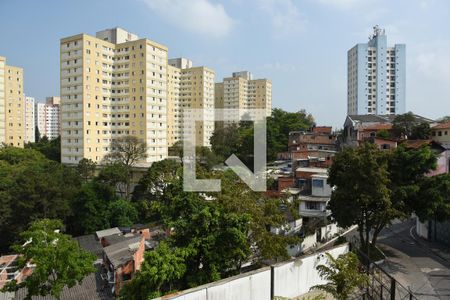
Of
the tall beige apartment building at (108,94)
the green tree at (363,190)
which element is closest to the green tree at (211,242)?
the green tree at (363,190)

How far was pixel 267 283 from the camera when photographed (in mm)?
7359

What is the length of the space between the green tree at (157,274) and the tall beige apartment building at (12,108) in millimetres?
52476

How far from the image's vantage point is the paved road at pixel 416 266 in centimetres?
1113

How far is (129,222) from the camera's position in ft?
82.4

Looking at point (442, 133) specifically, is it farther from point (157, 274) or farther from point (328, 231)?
point (157, 274)

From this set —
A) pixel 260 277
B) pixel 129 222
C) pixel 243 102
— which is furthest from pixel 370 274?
pixel 243 102

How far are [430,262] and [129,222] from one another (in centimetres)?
1951

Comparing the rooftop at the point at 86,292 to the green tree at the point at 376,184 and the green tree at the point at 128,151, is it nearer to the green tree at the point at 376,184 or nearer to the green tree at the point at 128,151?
the green tree at the point at 376,184

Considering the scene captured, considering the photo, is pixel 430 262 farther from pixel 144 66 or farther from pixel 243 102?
pixel 243 102

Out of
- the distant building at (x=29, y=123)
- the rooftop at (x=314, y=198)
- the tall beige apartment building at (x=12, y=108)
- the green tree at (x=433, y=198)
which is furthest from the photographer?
the distant building at (x=29, y=123)

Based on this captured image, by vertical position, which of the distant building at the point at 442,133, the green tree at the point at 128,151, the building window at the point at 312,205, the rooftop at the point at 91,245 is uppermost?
the distant building at the point at 442,133

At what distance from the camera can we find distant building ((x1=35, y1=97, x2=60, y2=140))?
275ft

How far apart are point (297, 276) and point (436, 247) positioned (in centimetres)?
1134

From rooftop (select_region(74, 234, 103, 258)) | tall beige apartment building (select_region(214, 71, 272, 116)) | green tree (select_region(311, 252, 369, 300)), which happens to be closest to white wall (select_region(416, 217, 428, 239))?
green tree (select_region(311, 252, 369, 300))
